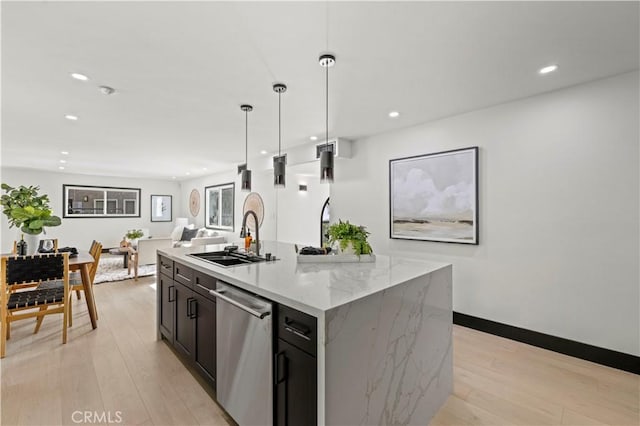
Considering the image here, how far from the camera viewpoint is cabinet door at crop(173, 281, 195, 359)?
2.24 meters

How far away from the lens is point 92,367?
7.93 ft

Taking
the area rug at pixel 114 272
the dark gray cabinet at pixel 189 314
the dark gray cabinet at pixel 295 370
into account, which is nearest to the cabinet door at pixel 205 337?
the dark gray cabinet at pixel 189 314

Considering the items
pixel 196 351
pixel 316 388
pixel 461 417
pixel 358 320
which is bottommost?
pixel 461 417

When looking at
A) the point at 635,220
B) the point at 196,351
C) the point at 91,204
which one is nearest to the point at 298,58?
the point at 196,351

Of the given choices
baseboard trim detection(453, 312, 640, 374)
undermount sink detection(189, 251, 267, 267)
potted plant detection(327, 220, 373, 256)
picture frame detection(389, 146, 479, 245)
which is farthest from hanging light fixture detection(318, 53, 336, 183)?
baseboard trim detection(453, 312, 640, 374)

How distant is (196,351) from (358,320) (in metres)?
1.53

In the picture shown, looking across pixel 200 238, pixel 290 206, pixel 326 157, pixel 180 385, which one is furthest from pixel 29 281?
pixel 290 206

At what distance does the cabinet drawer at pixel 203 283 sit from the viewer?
1.96m

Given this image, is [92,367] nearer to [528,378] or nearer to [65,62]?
[65,62]

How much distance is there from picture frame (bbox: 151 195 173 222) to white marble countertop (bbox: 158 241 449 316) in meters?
8.68

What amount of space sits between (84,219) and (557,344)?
36.1 feet

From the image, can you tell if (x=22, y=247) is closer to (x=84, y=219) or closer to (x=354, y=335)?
(x=354, y=335)

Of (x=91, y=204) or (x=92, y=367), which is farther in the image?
(x=91, y=204)

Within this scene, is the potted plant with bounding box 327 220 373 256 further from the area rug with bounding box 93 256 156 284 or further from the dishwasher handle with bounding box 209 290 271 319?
the area rug with bounding box 93 256 156 284
